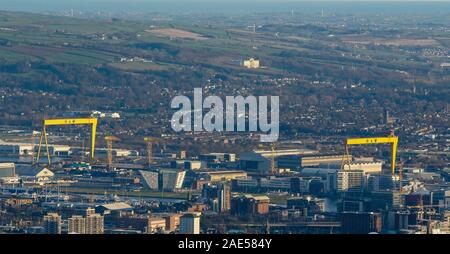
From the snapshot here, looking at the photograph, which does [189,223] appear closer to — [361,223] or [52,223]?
[52,223]

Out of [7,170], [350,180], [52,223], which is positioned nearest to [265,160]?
[7,170]

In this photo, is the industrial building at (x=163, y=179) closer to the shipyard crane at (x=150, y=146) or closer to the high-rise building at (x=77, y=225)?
the shipyard crane at (x=150, y=146)

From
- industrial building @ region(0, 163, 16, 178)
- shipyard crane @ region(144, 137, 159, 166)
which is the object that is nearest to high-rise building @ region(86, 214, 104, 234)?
industrial building @ region(0, 163, 16, 178)

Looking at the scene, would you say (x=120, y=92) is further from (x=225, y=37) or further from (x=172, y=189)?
(x=172, y=189)

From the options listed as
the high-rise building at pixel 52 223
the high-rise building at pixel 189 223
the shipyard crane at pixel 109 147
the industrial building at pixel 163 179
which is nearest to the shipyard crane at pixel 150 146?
the shipyard crane at pixel 109 147

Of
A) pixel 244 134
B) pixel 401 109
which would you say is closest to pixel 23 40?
pixel 401 109

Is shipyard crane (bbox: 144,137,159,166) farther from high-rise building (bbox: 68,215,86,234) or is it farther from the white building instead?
high-rise building (bbox: 68,215,86,234)

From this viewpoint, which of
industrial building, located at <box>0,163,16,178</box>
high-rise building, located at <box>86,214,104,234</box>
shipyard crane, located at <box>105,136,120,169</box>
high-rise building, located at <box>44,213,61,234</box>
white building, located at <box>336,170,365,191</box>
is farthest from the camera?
shipyard crane, located at <box>105,136,120,169</box>

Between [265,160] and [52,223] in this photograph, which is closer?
[52,223]
